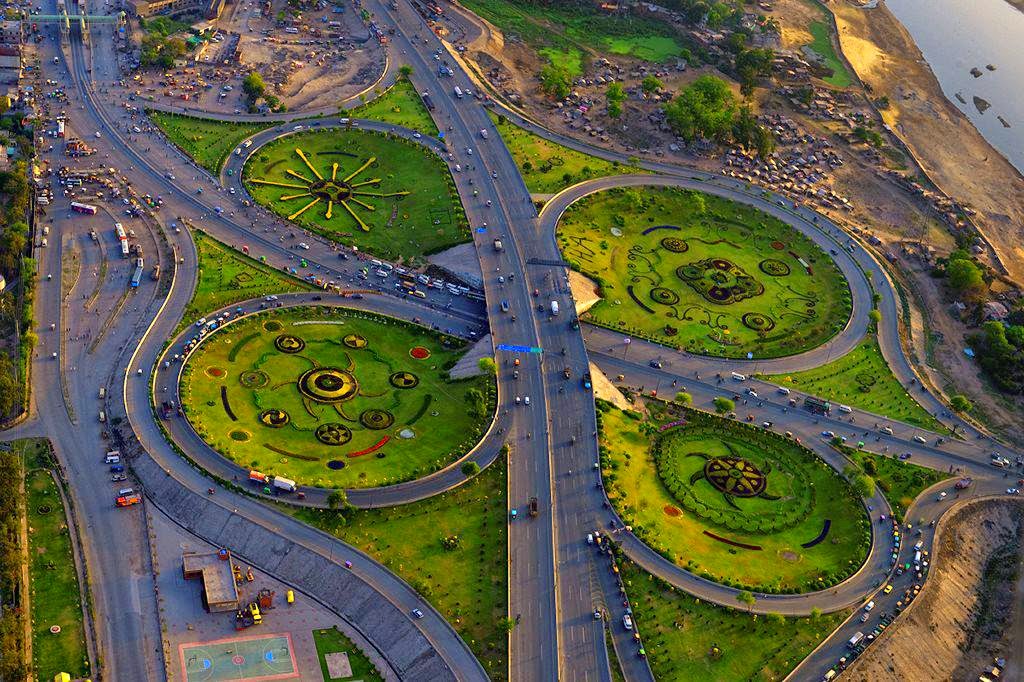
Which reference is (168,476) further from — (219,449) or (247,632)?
(247,632)

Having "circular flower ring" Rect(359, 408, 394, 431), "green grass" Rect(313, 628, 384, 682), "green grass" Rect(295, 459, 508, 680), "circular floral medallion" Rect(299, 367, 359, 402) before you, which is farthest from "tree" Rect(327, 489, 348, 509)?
"circular floral medallion" Rect(299, 367, 359, 402)

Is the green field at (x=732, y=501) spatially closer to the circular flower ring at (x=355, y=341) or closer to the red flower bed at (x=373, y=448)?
the red flower bed at (x=373, y=448)

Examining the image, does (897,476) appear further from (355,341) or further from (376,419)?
(355,341)

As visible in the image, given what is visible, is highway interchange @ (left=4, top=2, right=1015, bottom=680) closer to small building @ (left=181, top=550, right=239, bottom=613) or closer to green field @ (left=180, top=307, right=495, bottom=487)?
green field @ (left=180, top=307, right=495, bottom=487)

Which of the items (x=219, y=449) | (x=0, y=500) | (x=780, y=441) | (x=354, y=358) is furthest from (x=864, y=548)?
(x=0, y=500)

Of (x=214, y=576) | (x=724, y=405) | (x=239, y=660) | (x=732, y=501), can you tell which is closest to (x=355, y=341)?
(x=214, y=576)

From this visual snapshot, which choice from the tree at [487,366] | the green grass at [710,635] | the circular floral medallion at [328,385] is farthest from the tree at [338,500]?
the green grass at [710,635]
